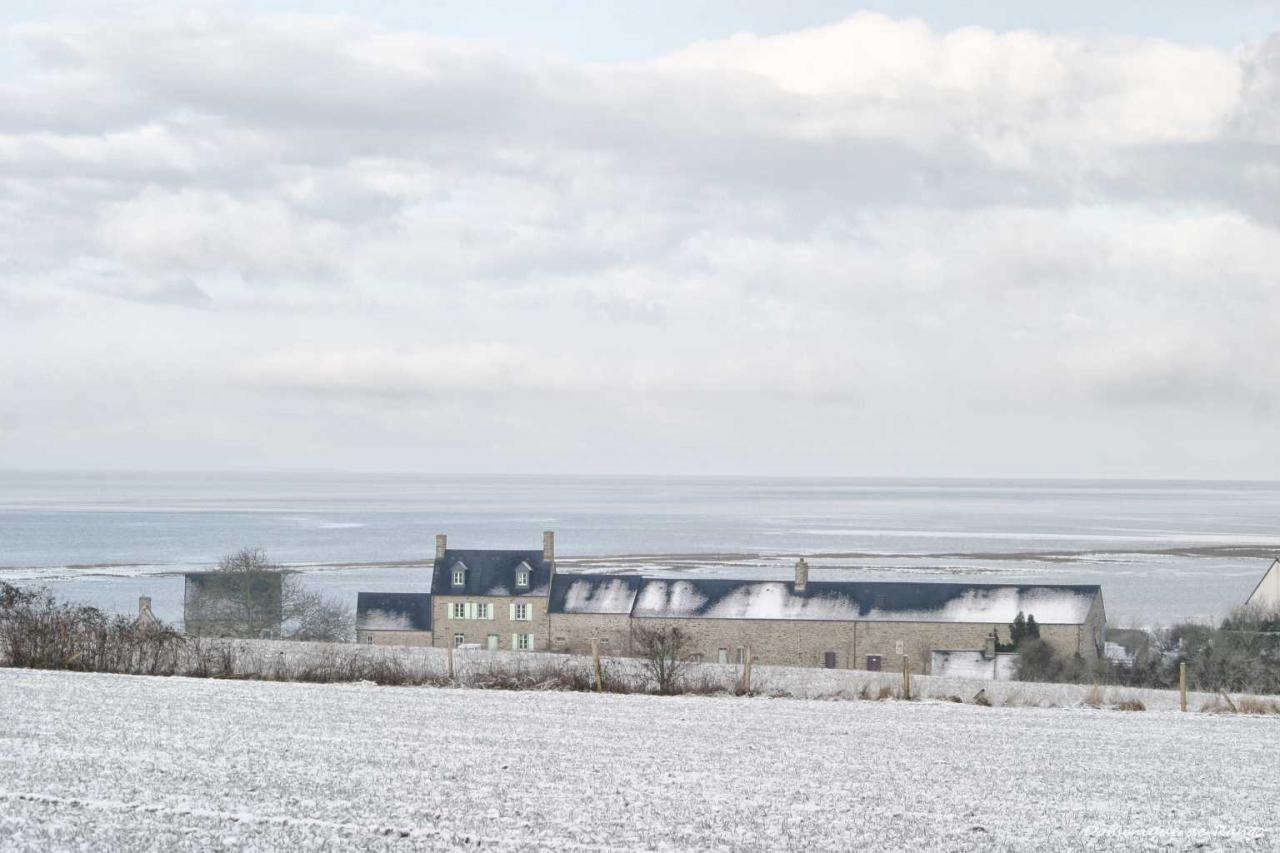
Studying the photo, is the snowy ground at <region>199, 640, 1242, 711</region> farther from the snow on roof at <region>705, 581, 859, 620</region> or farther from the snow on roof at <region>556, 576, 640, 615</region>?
the snow on roof at <region>556, 576, 640, 615</region>

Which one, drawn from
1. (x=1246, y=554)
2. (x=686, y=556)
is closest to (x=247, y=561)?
(x=686, y=556)

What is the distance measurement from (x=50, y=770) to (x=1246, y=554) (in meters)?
135

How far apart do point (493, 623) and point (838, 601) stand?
49.2ft

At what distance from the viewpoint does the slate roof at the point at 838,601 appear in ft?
193

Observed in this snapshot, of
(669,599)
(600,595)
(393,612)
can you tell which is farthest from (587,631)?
(393,612)

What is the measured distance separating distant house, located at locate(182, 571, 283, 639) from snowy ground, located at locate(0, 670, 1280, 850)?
35.4 meters

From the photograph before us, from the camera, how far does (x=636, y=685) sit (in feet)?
99.0

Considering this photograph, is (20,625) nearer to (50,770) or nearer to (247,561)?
(50,770)

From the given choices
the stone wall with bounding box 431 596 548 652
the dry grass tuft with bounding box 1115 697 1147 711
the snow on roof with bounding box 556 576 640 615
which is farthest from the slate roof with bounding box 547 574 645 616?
the dry grass tuft with bounding box 1115 697 1147 711

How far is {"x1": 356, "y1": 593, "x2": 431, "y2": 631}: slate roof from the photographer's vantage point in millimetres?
62906

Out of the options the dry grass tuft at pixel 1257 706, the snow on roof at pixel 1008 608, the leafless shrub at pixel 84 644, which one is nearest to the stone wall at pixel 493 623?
the snow on roof at pixel 1008 608

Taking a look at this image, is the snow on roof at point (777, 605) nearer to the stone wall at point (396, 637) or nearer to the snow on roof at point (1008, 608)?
the snow on roof at point (1008, 608)

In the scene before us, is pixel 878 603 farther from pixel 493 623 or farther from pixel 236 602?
pixel 236 602

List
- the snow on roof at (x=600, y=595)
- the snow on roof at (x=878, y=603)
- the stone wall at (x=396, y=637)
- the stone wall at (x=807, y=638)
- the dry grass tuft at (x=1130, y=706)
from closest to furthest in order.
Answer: the dry grass tuft at (x=1130, y=706), the stone wall at (x=807, y=638), the snow on roof at (x=878, y=603), the stone wall at (x=396, y=637), the snow on roof at (x=600, y=595)
